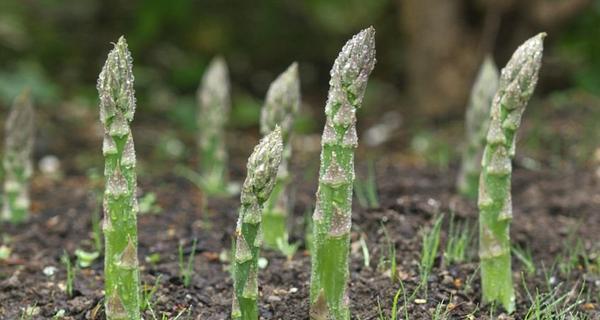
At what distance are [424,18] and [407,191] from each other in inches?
127

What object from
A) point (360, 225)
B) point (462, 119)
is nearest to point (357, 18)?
point (462, 119)

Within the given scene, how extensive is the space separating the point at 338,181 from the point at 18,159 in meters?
2.56

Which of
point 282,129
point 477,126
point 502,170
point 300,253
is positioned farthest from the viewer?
point 477,126

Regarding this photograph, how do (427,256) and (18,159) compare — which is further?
(18,159)

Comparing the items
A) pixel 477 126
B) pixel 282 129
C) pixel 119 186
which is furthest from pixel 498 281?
pixel 477 126

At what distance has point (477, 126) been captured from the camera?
216 inches

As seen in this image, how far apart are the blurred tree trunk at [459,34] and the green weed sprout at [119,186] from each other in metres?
5.37

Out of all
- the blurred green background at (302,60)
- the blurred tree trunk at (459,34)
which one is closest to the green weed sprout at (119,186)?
the blurred green background at (302,60)

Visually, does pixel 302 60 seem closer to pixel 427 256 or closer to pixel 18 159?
pixel 18 159

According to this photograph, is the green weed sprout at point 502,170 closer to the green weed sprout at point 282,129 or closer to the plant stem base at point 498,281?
the plant stem base at point 498,281

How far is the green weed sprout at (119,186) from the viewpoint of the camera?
3146 millimetres

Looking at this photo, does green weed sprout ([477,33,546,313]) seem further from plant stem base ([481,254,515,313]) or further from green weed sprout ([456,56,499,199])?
green weed sprout ([456,56,499,199])

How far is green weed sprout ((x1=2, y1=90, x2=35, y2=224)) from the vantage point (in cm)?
496

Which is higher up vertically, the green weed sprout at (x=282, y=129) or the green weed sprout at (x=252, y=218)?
the green weed sprout at (x=282, y=129)
